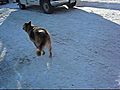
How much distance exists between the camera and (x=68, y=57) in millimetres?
7004

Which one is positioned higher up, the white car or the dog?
the dog

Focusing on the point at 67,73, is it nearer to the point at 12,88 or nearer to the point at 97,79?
the point at 97,79

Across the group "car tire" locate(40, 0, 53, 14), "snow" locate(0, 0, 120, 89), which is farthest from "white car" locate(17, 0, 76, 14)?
"snow" locate(0, 0, 120, 89)

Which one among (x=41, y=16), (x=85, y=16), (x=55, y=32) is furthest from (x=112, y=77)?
(x=41, y=16)

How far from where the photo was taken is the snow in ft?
18.6

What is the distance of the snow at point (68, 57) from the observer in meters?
5.66

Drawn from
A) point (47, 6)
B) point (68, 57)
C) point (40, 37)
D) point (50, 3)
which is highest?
point (40, 37)

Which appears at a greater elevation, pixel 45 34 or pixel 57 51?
pixel 45 34

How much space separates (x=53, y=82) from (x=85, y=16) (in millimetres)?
6803

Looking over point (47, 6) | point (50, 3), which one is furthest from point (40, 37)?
point (47, 6)

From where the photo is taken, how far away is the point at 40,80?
5762 mm

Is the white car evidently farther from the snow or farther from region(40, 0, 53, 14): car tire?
the snow

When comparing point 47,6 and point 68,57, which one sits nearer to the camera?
point 68,57

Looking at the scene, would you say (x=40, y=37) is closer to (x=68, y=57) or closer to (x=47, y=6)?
(x=68, y=57)
